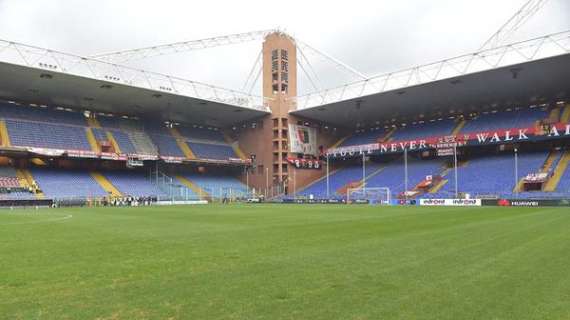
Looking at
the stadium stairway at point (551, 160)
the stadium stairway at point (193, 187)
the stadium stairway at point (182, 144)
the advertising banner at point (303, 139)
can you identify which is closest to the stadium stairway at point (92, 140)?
the stadium stairway at point (193, 187)

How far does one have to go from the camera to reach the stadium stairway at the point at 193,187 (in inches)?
2616

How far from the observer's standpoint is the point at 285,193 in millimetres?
69875

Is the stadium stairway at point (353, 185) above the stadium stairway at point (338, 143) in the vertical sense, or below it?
below

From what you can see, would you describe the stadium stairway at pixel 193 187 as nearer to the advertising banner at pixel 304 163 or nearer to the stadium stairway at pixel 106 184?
the stadium stairway at pixel 106 184

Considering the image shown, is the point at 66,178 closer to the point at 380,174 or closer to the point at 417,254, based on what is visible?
the point at 380,174

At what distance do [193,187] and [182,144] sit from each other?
8.55 meters

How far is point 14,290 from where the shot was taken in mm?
6934

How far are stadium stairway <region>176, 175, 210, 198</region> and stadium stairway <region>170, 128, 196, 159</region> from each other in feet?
11.7

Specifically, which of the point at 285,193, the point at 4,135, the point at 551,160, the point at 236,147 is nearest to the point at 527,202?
the point at 551,160

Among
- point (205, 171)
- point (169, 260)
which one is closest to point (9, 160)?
point (205, 171)

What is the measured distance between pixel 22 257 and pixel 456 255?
10.1 m

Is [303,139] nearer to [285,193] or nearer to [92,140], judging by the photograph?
[285,193]

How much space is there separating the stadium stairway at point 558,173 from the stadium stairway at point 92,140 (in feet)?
179

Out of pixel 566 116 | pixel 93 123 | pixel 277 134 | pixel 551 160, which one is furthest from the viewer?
pixel 277 134
